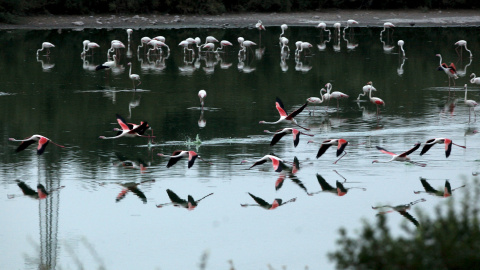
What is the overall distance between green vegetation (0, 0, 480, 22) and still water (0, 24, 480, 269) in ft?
44.4

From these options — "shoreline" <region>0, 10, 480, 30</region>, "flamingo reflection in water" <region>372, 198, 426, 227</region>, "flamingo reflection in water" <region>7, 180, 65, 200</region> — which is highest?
"shoreline" <region>0, 10, 480, 30</region>

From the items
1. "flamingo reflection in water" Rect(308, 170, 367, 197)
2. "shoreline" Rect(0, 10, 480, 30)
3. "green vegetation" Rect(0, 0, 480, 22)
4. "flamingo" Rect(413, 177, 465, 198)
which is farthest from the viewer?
"green vegetation" Rect(0, 0, 480, 22)

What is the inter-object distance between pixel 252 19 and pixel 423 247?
32479 millimetres

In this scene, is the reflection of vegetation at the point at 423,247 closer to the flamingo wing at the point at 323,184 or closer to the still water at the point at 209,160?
the still water at the point at 209,160

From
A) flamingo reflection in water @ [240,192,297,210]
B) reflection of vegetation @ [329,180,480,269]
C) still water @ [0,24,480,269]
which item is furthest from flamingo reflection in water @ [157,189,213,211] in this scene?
reflection of vegetation @ [329,180,480,269]

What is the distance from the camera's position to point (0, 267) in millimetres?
7484

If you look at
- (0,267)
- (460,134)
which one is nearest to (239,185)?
(0,267)

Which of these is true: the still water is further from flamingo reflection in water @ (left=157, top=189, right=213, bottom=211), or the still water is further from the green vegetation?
the green vegetation

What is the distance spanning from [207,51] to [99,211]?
1678 centimetres

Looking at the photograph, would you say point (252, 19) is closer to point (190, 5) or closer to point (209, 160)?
point (190, 5)

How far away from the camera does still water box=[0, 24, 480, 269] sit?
8039 millimetres

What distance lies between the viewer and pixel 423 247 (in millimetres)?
4125

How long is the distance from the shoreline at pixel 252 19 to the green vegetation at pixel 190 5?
52 cm

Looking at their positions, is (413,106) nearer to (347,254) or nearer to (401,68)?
(401,68)
